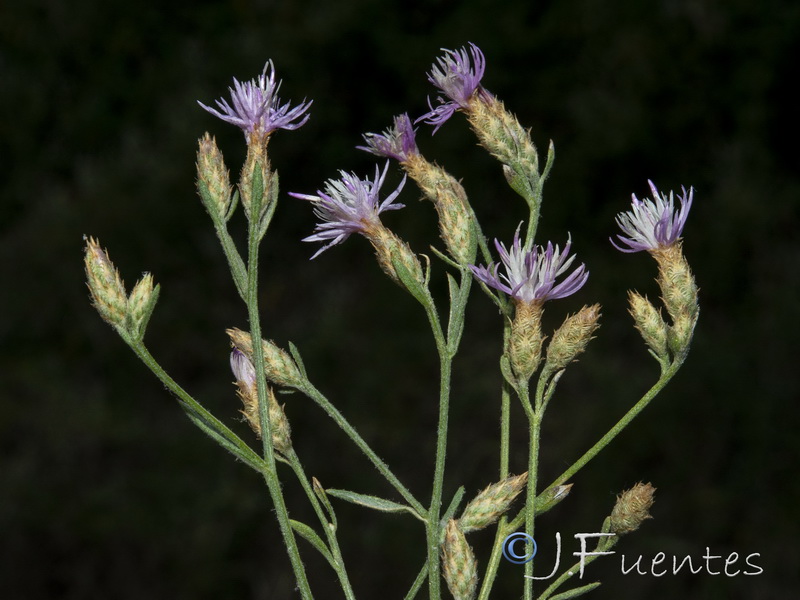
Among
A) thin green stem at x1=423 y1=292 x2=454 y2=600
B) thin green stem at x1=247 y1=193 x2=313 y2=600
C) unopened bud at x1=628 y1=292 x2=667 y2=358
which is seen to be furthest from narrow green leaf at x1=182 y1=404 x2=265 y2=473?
unopened bud at x1=628 y1=292 x2=667 y2=358

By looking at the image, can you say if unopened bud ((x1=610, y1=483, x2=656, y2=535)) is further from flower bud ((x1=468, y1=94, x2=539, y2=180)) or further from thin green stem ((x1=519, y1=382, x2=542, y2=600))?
flower bud ((x1=468, y1=94, x2=539, y2=180))

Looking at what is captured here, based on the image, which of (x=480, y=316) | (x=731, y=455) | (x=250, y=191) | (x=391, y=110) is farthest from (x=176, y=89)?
(x=250, y=191)

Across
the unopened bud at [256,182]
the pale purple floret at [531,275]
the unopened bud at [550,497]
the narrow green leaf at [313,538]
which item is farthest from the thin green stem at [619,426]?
the unopened bud at [256,182]

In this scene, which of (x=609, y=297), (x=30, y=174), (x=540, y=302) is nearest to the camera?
(x=540, y=302)

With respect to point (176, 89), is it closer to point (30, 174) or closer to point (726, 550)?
point (30, 174)

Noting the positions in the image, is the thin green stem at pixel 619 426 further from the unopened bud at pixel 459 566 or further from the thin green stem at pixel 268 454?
the thin green stem at pixel 268 454

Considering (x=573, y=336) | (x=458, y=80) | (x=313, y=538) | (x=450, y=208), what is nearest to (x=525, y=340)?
(x=573, y=336)

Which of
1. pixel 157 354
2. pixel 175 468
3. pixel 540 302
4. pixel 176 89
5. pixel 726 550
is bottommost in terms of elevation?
pixel 540 302
